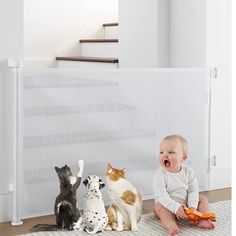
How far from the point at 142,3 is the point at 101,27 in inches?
57.7

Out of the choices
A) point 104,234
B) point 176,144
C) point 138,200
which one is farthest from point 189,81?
point 104,234

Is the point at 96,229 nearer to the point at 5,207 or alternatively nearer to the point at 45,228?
the point at 45,228

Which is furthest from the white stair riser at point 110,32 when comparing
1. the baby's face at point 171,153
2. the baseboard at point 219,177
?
the baby's face at point 171,153

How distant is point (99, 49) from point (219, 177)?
1633 millimetres

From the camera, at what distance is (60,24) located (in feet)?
13.1

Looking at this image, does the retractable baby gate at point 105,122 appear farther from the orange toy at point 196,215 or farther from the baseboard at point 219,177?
the orange toy at point 196,215

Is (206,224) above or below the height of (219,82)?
below

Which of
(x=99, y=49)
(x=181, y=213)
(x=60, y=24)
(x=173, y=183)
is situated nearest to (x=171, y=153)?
(x=173, y=183)

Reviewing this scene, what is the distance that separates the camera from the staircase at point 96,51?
3.46 metres

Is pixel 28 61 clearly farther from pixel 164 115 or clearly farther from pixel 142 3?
pixel 164 115

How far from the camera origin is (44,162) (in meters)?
2.00

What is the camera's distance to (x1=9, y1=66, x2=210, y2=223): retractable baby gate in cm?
197

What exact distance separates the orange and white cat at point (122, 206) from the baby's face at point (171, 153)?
200 millimetres

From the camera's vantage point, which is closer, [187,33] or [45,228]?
[45,228]
